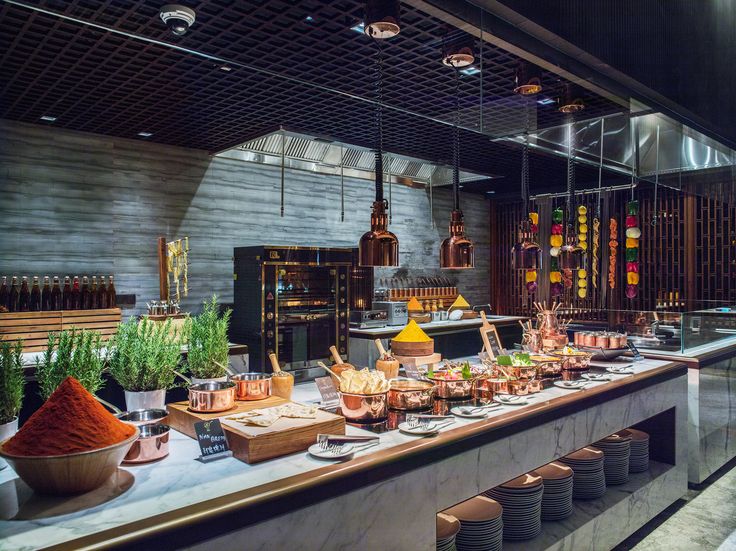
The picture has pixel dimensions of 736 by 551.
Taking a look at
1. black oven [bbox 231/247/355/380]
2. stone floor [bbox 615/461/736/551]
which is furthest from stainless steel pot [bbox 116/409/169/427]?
black oven [bbox 231/247/355/380]

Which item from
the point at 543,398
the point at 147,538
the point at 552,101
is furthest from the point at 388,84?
the point at 147,538

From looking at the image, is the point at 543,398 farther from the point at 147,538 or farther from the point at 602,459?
the point at 147,538

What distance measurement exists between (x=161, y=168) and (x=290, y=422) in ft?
15.6

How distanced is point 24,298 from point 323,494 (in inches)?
174

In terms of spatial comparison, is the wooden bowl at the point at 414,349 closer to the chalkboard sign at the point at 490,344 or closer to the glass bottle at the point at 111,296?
the chalkboard sign at the point at 490,344

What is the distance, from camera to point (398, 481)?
1.89m

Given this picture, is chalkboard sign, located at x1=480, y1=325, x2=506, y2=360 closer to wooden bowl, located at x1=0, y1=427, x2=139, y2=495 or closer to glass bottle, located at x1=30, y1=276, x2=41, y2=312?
wooden bowl, located at x1=0, y1=427, x2=139, y2=495

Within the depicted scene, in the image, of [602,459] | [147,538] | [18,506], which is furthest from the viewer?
[602,459]

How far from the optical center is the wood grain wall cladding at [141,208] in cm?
509

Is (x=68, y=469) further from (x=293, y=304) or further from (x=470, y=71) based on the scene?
(x=293, y=304)

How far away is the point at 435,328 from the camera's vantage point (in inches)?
266

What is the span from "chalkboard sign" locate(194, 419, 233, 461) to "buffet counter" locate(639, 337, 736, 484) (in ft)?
11.7

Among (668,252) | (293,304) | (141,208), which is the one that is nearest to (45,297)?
(141,208)

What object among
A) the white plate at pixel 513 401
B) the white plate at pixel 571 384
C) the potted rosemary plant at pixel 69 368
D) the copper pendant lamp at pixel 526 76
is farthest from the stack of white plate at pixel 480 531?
the copper pendant lamp at pixel 526 76
